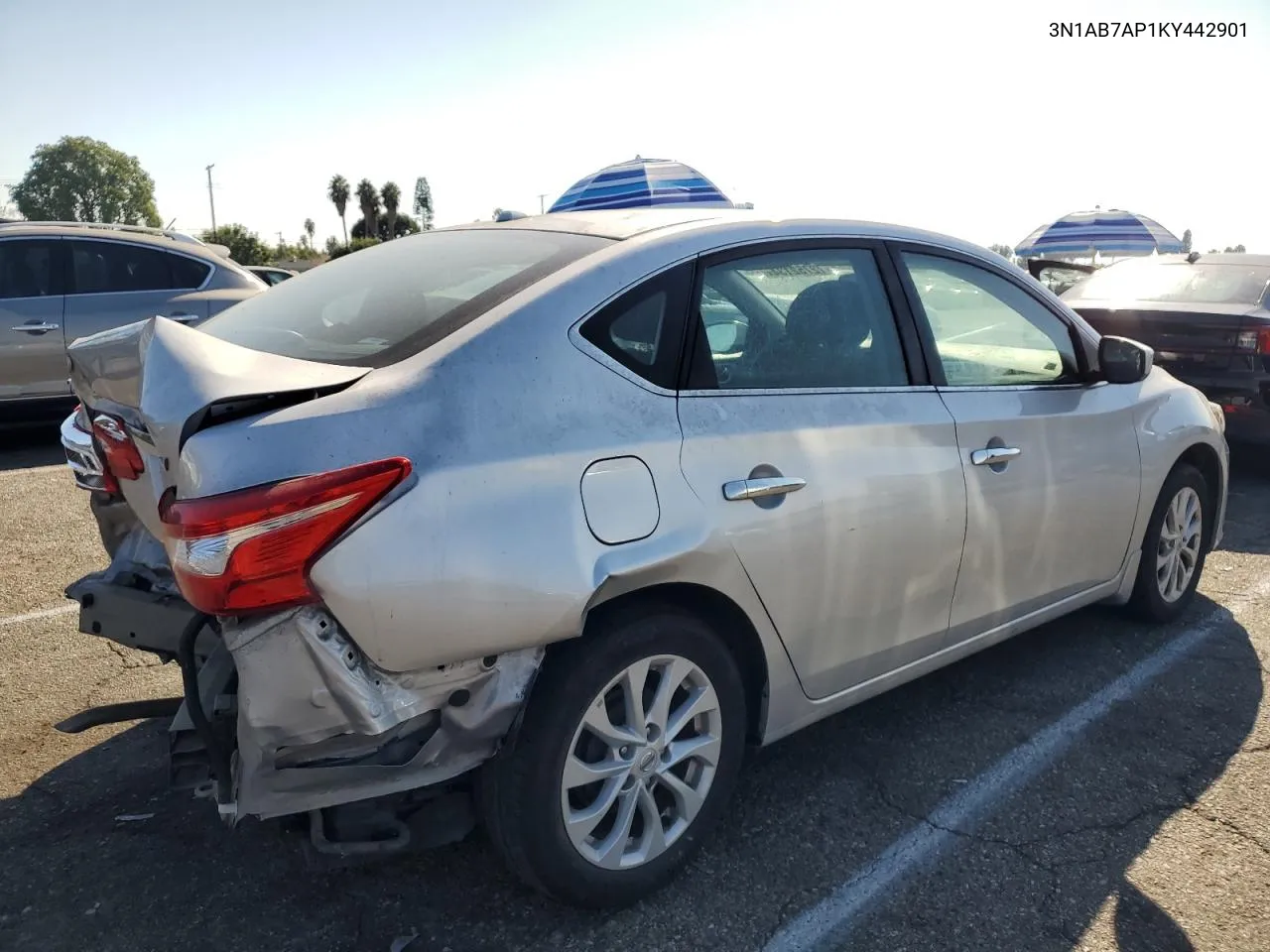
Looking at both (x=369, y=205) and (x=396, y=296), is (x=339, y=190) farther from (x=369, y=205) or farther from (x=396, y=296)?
(x=396, y=296)

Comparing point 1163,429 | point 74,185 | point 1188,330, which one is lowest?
point 1163,429

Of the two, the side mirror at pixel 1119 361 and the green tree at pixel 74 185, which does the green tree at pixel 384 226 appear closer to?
the green tree at pixel 74 185

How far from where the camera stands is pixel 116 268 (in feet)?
26.5

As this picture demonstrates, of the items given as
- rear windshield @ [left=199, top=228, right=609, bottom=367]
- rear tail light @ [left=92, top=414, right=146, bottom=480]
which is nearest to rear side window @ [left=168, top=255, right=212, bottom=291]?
rear windshield @ [left=199, top=228, right=609, bottom=367]

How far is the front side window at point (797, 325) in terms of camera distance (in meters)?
2.71

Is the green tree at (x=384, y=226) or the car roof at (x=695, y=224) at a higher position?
the green tree at (x=384, y=226)

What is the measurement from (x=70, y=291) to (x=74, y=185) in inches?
5151

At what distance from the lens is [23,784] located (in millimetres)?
3080

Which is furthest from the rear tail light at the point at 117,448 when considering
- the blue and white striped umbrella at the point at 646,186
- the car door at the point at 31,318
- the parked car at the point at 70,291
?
the blue and white striped umbrella at the point at 646,186

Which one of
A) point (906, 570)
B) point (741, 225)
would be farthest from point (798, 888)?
point (741, 225)

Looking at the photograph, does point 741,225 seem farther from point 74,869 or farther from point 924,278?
point 74,869

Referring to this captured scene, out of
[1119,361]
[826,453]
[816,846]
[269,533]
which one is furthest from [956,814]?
[269,533]

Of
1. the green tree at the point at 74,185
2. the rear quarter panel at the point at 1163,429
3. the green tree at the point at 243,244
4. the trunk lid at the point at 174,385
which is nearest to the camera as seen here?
the trunk lid at the point at 174,385

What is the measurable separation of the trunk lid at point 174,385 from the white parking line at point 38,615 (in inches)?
86.2
